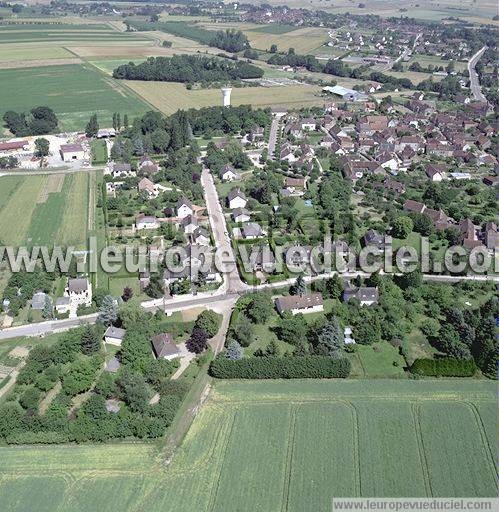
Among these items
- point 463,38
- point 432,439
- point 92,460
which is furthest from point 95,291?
point 463,38

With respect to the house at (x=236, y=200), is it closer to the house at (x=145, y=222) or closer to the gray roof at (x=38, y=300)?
the house at (x=145, y=222)

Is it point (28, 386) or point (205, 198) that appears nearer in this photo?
point (28, 386)

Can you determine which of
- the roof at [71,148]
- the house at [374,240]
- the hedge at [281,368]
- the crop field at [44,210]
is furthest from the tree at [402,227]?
the roof at [71,148]

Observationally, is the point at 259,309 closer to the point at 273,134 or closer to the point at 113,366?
the point at 113,366

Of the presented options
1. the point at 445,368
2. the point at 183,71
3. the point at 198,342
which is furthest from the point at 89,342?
the point at 183,71

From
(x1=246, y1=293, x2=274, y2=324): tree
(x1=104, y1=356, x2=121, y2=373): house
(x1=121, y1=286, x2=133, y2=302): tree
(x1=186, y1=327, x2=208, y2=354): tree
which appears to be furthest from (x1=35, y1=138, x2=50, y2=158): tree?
(x1=186, y1=327, x2=208, y2=354): tree

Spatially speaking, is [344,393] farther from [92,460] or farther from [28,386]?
[28,386]

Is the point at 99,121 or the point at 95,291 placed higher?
the point at 99,121

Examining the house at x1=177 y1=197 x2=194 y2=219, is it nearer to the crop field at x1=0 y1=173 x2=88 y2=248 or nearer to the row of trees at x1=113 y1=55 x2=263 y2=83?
the crop field at x1=0 y1=173 x2=88 y2=248
